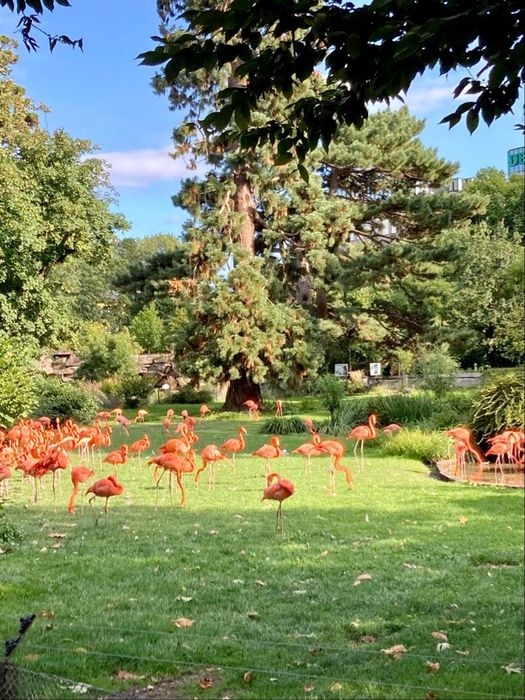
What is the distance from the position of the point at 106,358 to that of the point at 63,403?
8.09 meters

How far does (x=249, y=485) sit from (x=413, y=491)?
1676 millimetres

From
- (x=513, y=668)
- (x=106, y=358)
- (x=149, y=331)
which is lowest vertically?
(x=513, y=668)

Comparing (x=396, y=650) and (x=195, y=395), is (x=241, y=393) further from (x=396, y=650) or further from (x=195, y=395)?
(x=396, y=650)

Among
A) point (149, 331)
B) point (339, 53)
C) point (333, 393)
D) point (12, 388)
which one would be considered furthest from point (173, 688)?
point (149, 331)

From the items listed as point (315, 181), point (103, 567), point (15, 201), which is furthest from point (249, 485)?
point (315, 181)

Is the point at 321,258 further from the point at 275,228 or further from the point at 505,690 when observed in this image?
the point at 505,690

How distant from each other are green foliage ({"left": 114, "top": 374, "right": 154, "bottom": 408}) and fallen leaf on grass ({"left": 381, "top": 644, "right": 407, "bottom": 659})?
16.3 metres

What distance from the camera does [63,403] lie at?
1274 cm

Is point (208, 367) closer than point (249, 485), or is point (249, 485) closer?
point (249, 485)

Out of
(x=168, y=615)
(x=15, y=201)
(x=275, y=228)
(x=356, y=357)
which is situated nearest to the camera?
(x=168, y=615)

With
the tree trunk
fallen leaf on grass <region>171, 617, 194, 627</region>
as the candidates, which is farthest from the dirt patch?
the tree trunk

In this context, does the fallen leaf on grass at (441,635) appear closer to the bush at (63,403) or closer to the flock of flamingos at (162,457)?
the flock of flamingos at (162,457)

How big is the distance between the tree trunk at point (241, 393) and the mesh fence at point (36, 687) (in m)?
13.6

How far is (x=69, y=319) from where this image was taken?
43.5 feet
